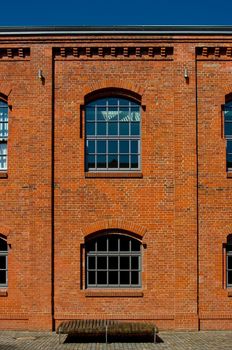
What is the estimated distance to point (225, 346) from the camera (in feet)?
43.4

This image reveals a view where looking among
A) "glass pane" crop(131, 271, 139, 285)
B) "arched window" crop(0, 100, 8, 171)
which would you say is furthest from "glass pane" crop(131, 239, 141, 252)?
"arched window" crop(0, 100, 8, 171)

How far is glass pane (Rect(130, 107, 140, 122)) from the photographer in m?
16.2

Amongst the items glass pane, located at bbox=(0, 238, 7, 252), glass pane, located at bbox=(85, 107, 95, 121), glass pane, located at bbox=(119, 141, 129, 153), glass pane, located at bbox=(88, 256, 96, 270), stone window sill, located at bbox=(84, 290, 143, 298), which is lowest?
stone window sill, located at bbox=(84, 290, 143, 298)

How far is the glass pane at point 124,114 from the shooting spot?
16203mm

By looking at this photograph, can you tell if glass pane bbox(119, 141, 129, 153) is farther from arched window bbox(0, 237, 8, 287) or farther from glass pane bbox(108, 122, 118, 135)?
arched window bbox(0, 237, 8, 287)

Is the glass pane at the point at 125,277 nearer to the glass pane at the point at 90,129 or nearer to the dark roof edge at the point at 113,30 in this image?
the glass pane at the point at 90,129

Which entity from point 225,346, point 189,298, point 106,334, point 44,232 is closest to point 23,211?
point 44,232

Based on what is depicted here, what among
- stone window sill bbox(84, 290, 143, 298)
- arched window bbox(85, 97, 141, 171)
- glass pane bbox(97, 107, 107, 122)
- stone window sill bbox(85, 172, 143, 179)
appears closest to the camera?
stone window sill bbox(84, 290, 143, 298)

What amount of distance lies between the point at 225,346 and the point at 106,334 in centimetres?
318

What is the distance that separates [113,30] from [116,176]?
15.1ft

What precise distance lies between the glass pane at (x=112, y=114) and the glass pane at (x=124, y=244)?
3.80 metres

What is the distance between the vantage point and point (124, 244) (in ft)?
51.9

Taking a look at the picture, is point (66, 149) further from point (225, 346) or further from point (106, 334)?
point (225, 346)

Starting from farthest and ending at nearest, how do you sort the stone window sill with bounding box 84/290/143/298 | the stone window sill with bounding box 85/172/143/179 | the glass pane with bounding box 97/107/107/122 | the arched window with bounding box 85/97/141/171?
1. the glass pane with bounding box 97/107/107/122
2. the arched window with bounding box 85/97/141/171
3. the stone window sill with bounding box 85/172/143/179
4. the stone window sill with bounding box 84/290/143/298
